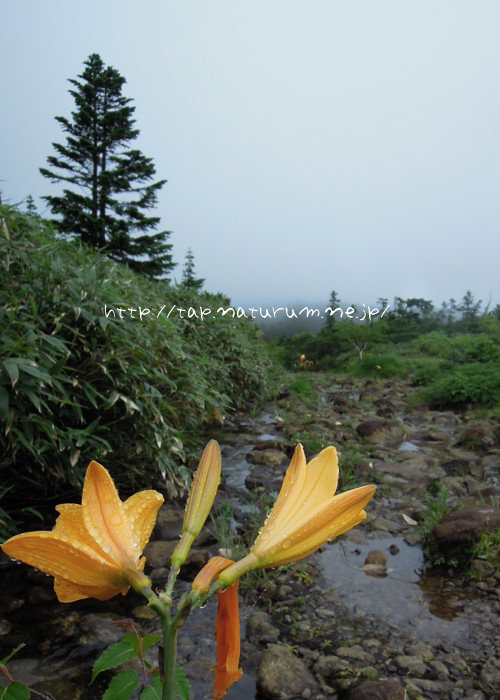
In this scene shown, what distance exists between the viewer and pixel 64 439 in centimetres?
258

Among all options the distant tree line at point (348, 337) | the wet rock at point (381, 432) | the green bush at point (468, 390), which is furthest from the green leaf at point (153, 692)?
the distant tree line at point (348, 337)

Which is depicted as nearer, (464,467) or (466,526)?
(466,526)

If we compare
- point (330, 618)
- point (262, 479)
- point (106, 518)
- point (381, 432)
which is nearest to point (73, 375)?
point (330, 618)

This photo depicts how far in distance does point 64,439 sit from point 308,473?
2244mm

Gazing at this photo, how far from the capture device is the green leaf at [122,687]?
2.32ft

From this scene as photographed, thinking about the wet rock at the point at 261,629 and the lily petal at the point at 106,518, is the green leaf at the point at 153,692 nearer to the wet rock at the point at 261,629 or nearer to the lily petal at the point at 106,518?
the lily petal at the point at 106,518

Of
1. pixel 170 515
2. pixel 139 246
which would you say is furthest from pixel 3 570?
pixel 139 246

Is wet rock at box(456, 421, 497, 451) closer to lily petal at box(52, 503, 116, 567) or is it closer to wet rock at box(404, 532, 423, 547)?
wet rock at box(404, 532, 423, 547)

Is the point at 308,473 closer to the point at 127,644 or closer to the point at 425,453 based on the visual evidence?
the point at 127,644

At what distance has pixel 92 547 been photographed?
0.51m

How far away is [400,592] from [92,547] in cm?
249

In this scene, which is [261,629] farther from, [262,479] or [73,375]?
[262,479]

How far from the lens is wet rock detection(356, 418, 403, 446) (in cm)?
586

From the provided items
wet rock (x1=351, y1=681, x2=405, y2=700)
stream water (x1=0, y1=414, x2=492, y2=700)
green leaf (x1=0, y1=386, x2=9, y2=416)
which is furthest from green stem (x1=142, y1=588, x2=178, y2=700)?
green leaf (x1=0, y1=386, x2=9, y2=416)
